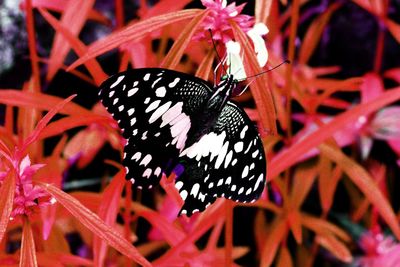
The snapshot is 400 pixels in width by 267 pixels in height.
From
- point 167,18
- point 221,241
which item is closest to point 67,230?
point 221,241

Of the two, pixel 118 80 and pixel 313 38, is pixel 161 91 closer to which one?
pixel 118 80

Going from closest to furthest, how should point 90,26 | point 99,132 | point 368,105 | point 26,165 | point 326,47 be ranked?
point 26,165, point 368,105, point 99,132, point 90,26, point 326,47

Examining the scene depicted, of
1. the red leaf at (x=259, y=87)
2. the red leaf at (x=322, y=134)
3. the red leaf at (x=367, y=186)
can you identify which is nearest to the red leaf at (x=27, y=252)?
the red leaf at (x=259, y=87)

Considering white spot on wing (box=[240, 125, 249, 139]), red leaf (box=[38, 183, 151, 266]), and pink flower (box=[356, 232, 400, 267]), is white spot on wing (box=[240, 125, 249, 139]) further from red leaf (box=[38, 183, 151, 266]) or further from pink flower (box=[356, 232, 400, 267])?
pink flower (box=[356, 232, 400, 267])

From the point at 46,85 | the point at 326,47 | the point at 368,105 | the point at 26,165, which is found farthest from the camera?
the point at 326,47

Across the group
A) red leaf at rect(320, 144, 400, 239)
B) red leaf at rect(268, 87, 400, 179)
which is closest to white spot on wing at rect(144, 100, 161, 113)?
red leaf at rect(268, 87, 400, 179)

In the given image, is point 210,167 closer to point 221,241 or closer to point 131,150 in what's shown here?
point 131,150

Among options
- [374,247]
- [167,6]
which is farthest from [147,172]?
[374,247]
